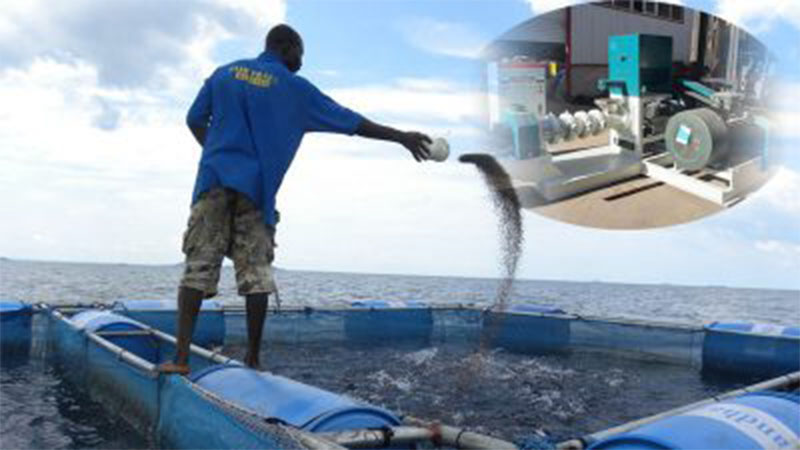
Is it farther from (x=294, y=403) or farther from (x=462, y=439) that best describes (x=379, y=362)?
(x=462, y=439)

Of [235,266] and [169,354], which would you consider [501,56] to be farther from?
[169,354]

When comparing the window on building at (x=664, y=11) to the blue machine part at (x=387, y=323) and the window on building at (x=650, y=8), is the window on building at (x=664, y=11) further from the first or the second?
the blue machine part at (x=387, y=323)

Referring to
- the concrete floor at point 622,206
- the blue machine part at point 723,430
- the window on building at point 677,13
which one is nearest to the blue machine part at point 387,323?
the concrete floor at point 622,206

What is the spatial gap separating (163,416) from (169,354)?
3031 millimetres

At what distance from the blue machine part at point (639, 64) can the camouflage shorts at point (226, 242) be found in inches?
90.9

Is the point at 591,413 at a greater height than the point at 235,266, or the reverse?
the point at 235,266

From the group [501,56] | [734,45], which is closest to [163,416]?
[501,56]

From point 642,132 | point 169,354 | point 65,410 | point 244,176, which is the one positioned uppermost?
point 642,132

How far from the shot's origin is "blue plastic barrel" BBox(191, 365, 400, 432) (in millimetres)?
3352

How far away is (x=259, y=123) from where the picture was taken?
13.5ft

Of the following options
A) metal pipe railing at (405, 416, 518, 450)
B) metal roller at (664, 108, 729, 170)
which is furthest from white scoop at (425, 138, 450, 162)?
metal pipe railing at (405, 416, 518, 450)

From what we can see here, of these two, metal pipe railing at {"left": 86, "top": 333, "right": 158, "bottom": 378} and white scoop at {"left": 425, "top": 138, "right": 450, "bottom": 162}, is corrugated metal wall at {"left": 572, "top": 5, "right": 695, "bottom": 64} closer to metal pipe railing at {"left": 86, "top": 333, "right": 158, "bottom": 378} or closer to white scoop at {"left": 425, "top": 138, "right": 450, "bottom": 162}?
white scoop at {"left": 425, "top": 138, "right": 450, "bottom": 162}

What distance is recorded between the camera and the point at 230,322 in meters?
11.0

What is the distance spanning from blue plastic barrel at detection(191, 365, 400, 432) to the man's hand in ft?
4.90
